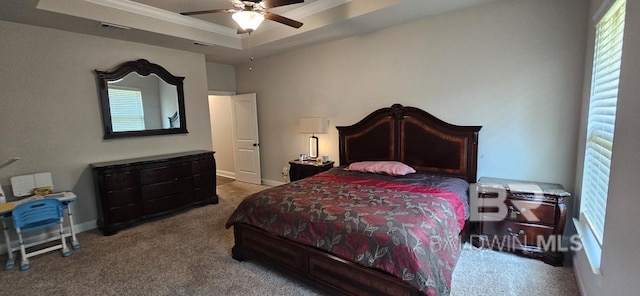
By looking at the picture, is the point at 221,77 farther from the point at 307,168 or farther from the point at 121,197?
the point at 121,197

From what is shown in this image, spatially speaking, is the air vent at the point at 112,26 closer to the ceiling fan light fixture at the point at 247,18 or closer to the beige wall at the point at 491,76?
the ceiling fan light fixture at the point at 247,18

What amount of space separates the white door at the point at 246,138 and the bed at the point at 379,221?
2.64 m

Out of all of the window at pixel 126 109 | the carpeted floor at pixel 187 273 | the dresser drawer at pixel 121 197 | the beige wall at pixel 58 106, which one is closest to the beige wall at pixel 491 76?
the carpeted floor at pixel 187 273

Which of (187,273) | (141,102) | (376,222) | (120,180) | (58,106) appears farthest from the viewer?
(141,102)

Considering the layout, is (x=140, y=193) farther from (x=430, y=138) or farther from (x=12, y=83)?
(x=430, y=138)

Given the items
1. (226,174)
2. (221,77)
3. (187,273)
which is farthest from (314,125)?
(226,174)

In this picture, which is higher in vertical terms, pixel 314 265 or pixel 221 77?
pixel 221 77

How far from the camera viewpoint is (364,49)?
13.8 ft

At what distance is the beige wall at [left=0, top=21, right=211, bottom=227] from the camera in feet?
10.7

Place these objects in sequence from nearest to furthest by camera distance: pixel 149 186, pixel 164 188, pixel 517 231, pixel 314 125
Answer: pixel 517 231 < pixel 149 186 < pixel 164 188 < pixel 314 125

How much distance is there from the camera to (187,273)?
106 inches

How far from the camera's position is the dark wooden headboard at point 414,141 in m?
3.43

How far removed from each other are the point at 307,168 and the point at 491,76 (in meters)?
2.83

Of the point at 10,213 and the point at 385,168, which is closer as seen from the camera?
the point at 10,213
